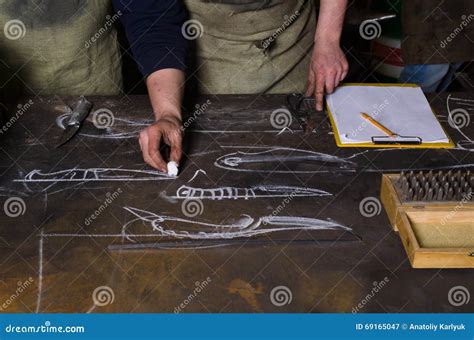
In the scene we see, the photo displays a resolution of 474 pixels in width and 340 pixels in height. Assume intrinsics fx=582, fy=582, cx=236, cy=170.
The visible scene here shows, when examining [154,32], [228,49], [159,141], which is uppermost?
[154,32]

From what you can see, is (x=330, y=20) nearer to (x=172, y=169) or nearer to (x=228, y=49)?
(x=228, y=49)

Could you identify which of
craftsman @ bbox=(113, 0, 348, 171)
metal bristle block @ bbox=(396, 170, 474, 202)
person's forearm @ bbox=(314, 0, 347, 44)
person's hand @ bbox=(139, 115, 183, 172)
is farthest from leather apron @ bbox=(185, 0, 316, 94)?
metal bristle block @ bbox=(396, 170, 474, 202)

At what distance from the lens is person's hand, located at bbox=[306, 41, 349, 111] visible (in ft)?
6.14

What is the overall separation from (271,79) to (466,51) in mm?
1103

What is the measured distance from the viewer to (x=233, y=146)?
1.65 m

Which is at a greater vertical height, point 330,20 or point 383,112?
point 330,20

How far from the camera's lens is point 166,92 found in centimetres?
175

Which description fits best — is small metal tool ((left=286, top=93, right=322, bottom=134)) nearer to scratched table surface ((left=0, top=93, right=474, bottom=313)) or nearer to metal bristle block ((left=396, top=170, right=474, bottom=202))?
scratched table surface ((left=0, top=93, right=474, bottom=313))

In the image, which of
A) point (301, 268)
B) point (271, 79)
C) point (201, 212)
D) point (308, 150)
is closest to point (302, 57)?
point (271, 79)

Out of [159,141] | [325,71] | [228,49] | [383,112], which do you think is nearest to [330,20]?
[325,71]

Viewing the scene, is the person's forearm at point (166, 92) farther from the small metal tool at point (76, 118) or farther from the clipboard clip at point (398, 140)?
the clipboard clip at point (398, 140)

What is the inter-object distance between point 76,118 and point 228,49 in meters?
0.76

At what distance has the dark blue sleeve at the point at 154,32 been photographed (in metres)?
1.85

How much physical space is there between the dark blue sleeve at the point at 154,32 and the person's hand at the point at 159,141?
1.00 feet
